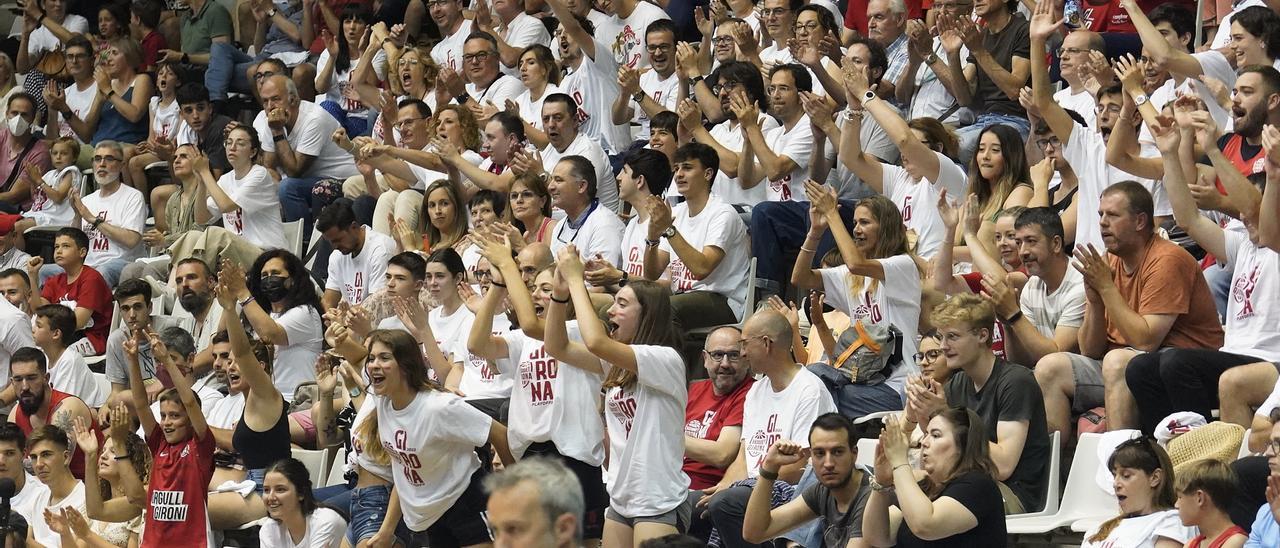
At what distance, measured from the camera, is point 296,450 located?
346 inches

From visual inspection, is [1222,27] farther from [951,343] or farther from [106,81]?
[106,81]

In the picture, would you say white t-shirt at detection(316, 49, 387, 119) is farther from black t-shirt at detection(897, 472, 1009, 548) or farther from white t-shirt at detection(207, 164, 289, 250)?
black t-shirt at detection(897, 472, 1009, 548)

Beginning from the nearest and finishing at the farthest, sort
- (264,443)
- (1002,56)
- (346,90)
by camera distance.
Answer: (264,443) → (1002,56) → (346,90)

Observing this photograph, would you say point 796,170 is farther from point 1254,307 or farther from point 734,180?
point 1254,307

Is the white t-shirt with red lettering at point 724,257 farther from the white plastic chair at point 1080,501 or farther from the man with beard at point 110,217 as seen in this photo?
the man with beard at point 110,217

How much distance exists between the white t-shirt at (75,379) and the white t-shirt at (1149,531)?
6.56 m

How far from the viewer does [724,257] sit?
8.91 meters

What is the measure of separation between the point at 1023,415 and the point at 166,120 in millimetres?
8430

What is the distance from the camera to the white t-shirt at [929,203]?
8.62m

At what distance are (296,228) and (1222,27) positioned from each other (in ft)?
18.6

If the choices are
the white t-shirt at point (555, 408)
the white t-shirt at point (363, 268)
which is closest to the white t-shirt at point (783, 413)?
the white t-shirt at point (555, 408)

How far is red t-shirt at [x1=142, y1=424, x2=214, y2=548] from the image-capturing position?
8.02 m

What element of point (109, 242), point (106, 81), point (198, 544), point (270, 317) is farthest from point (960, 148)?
point (106, 81)

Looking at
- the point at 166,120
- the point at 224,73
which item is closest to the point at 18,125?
the point at 166,120
